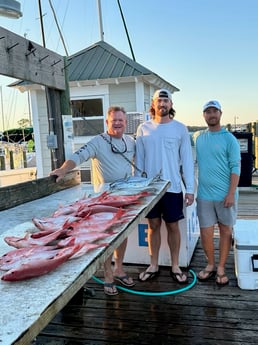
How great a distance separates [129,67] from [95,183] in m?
5.48

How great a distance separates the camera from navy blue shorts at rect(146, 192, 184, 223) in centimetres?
299

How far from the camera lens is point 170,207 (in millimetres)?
3006

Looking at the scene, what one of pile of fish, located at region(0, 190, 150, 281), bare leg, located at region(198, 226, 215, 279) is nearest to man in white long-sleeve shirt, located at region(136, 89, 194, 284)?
bare leg, located at region(198, 226, 215, 279)

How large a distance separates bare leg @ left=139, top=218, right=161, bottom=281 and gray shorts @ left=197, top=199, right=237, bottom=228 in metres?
0.39

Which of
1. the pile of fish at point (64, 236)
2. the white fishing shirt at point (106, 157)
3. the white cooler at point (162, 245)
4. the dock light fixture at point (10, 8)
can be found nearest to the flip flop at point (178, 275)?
the white cooler at point (162, 245)

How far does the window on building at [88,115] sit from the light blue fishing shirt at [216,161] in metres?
5.52

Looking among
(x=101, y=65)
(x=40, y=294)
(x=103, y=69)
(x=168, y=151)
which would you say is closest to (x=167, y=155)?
(x=168, y=151)

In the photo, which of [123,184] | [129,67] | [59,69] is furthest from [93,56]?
[123,184]

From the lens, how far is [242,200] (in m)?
6.90

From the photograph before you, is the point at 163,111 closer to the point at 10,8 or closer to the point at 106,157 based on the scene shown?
the point at 106,157

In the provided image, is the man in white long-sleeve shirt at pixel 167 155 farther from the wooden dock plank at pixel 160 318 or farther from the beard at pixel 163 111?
the wooden dock plank at pixel 160 318

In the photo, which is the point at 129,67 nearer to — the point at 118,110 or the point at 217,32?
the point at 118,110

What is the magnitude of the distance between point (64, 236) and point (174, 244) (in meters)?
1.89

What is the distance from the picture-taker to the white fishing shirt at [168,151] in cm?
290
